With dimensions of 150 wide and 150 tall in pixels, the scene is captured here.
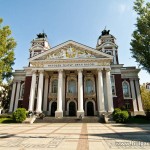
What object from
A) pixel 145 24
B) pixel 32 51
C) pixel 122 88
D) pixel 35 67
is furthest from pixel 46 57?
pixel 145 24

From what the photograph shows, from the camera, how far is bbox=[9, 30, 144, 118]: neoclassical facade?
28469 millimetres

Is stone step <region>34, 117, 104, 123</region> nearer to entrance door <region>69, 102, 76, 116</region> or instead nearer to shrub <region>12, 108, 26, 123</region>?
shrub <region>12, 108, 26, 123</region>

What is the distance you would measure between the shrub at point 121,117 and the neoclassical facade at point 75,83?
4715 millimetres

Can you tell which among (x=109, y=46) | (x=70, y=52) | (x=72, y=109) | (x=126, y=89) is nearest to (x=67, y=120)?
(x=72, y=109)

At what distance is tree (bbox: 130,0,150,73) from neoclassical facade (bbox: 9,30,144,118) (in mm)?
7987

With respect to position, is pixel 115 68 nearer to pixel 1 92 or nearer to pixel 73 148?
pixel 73 148

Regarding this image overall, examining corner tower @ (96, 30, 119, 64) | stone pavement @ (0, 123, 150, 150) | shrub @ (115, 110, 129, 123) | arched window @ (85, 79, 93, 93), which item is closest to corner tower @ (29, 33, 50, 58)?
corner tower @ (96, 30, 119, 64)

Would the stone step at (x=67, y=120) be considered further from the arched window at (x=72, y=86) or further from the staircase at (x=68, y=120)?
the arched window at (x=72, y=86)

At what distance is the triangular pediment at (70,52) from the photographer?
30.2 meters

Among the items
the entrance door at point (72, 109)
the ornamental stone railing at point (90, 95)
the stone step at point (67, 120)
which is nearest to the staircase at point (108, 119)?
the stone step at point (67, 120)

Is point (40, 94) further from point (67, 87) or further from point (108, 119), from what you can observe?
point (108, 119)

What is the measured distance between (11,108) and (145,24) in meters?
30.3

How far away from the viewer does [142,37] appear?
2116cm

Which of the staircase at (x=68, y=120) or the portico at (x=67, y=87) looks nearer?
the staircase at (x=68, y=120)
